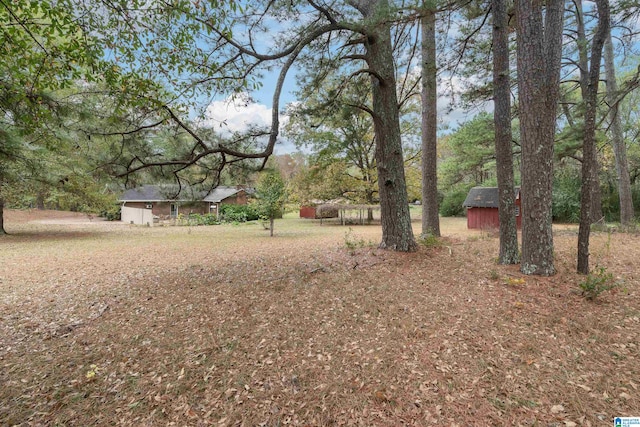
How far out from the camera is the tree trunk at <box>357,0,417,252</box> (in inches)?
221

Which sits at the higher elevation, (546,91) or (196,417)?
(546,91)

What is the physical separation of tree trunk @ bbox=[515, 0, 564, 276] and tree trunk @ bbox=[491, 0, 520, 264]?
639 mm

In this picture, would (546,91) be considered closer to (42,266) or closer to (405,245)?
(405,245)

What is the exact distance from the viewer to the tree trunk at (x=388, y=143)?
221 inches

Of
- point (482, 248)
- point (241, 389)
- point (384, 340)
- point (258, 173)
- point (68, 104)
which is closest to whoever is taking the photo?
Result: point (241, 389)

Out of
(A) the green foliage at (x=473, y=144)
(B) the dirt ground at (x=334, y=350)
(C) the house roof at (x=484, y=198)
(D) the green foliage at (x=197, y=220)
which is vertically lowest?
(B) the dirt ground at (x=334, y=350)

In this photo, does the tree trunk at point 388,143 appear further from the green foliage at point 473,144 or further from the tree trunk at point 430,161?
the green foliage at point 473,144

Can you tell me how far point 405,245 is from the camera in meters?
5.83

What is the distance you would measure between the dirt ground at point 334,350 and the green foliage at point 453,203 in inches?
834

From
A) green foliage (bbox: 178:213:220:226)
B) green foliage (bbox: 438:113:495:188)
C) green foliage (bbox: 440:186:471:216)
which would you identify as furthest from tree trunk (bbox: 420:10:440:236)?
green foliage (bbox: 440:186:471:216)

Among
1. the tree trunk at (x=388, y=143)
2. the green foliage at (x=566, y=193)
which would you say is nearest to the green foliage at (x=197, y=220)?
the tree trunk at (x=388, y=143)

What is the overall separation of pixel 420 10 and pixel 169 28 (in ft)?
11.9

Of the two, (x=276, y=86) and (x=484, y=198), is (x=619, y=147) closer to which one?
(x=484, y=198)

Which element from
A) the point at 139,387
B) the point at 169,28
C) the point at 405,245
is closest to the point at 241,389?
the point at 139,387
